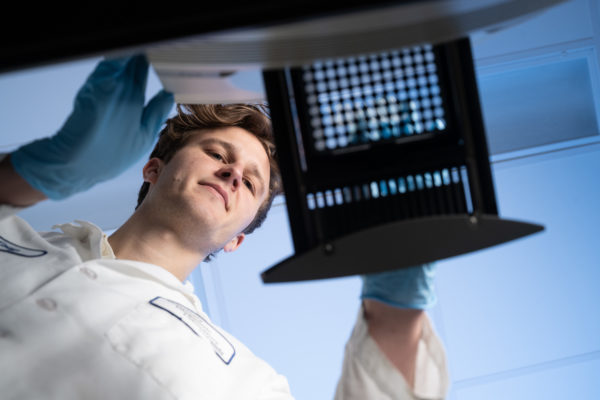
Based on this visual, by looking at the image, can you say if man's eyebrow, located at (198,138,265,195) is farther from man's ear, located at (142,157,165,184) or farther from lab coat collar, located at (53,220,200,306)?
lab coat collar, located at (53,220,200,306)

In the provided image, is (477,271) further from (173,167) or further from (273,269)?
(273,269)

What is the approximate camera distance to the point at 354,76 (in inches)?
27.4

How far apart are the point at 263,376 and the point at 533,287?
1.81 m

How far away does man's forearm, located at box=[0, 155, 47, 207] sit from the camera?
97 centimetres

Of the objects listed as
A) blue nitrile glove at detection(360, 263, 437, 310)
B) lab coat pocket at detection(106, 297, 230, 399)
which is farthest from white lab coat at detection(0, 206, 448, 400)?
blue nitrile glove at detection(360, 263, 437, 310)

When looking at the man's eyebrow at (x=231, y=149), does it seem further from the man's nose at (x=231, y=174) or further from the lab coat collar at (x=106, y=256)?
the lab coat collar at (x=106, y=256)

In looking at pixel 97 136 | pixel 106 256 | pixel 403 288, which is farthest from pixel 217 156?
pixel 403 288

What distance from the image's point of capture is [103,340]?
3.58ft

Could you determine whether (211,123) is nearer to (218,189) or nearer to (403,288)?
(218,189)

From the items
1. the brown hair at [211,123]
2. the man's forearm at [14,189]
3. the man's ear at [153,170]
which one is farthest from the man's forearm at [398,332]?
the man's ear at [153,170]

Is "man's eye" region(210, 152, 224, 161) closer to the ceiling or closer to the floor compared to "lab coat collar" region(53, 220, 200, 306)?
closer to the ceiling

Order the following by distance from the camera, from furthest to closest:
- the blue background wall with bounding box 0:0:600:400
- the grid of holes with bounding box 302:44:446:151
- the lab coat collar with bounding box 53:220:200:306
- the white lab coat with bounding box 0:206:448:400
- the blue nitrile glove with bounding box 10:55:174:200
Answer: the blue background wall with bounding box 0:0:600:400, the lab coat collar with bounding box 53:220:200:306, the white lab coat with bounding box 0:206:448:400, the blue nitrile glove with bounding box 10:55:174:200, the grid of holes with bounding box 302:44:446:151

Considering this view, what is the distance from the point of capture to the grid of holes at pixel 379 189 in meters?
0.71

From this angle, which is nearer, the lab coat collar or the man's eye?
the lab coat collar
